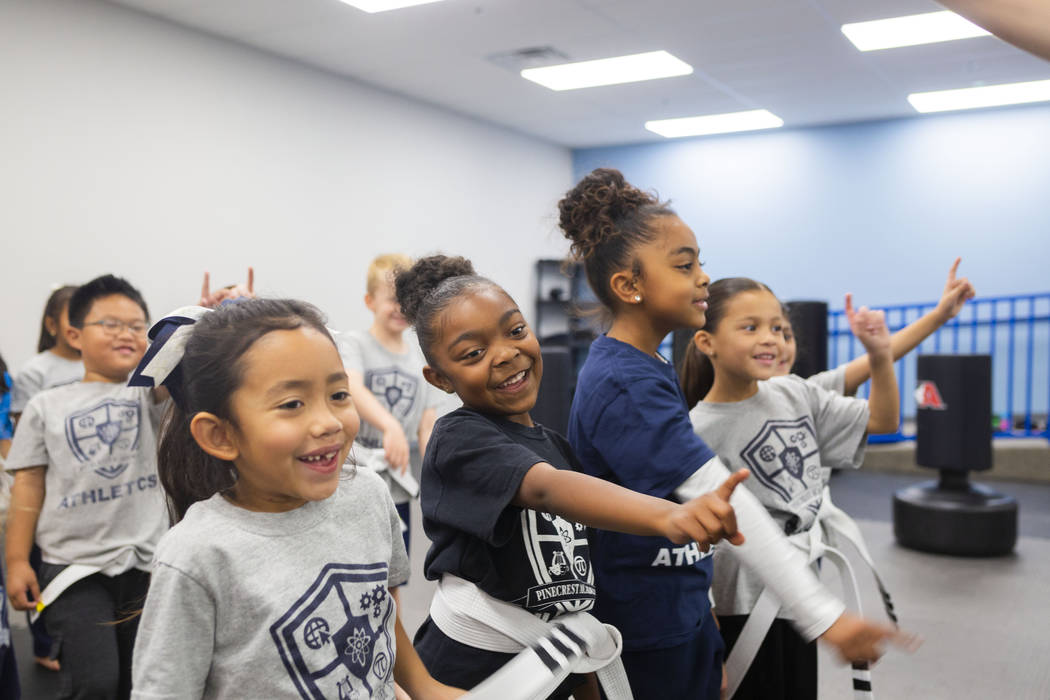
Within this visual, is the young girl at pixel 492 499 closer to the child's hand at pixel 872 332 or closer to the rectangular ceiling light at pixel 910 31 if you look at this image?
the child's hand at pixel 872 332

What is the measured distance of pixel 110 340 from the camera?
220cm

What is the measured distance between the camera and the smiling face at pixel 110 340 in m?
2.20

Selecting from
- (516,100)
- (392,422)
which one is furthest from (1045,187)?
(392,422)

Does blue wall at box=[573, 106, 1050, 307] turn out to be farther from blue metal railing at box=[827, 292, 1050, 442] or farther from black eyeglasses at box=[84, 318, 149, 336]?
black eyeglasses at box=[84, 318, 149, 336]

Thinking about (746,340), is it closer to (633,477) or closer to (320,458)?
(633,477)

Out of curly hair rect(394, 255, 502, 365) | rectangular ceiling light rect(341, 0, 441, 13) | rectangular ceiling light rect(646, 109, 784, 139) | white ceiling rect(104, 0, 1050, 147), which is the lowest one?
curly hair rect(394, 255, 502, 365)

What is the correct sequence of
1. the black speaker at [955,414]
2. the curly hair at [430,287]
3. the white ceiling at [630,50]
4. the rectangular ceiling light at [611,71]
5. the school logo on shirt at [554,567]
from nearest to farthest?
1. the school logo on shirt at [554,567]
2. the curly hair at [430,287]
3. the black speaker at [955,414]
4. the white ceiling at [630,50]
5. the rectangular ceiling light at [611,71]

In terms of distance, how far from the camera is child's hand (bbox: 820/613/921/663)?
98 centimetres

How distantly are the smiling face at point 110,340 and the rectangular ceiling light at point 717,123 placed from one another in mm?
7288

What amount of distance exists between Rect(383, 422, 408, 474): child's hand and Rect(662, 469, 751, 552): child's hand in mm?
1702

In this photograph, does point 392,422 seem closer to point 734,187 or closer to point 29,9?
point 29,9

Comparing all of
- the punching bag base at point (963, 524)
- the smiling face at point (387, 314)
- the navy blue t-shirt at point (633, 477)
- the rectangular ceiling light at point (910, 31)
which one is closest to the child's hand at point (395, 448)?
the smiling face at point (387, 314)

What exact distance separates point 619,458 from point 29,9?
16.2 ft

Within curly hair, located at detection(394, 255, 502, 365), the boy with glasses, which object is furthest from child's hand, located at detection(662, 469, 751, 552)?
the boy with glasses
